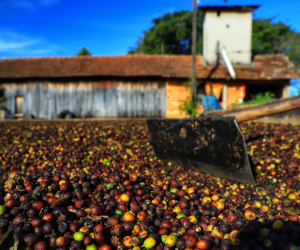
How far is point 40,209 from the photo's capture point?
198 cm

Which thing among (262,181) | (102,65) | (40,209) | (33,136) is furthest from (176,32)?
(40,209)

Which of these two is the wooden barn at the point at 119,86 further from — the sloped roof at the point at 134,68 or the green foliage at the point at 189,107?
the green foliage at the point at 189,107

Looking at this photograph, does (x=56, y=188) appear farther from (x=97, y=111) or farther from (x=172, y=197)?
(x=97, y=111)

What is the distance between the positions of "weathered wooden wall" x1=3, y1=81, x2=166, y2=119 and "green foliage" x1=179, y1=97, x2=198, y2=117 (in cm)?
135

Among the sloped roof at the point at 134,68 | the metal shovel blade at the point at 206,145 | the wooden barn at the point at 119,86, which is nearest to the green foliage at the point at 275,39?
the sloped roof at the point at 134,68

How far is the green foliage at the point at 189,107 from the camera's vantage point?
16328mm

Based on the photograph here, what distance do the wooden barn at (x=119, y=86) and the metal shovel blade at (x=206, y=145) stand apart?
12081 mm

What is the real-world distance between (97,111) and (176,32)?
20118 millimetres

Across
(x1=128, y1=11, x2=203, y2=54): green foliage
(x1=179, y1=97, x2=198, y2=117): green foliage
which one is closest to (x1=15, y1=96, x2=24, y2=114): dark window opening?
(x1=179, y1=97, x2=198, y2=117): green foliage

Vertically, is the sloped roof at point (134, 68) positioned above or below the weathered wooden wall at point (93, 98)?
above

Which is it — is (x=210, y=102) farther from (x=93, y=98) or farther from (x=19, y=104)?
(x=19, y=104)

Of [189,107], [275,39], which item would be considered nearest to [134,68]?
[189,107]

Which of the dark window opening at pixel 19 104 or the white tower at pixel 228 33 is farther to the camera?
the dark window opening at pixel 19 104

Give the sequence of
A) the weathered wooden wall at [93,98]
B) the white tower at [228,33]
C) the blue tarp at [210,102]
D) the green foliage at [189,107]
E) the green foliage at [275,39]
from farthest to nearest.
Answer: the green foliage at [275,39], the white tower at [228,33], the weathered wooden wall at [93,98], the green foliage at [189,107], the blue tarp at [210,102]
